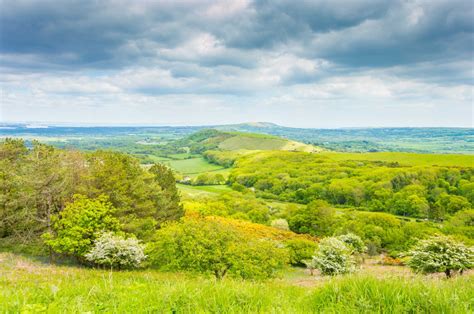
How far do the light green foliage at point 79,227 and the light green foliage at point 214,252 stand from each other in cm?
750

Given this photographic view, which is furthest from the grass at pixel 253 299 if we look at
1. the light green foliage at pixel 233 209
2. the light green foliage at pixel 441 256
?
the light green foliage at pixel 233 209

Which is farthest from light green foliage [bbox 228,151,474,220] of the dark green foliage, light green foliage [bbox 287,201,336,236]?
the dark green foliage

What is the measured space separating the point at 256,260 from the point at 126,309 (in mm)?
26843

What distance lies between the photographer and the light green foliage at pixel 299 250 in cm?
5447

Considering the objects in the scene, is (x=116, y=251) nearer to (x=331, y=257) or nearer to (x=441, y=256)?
(x=331, y=257)

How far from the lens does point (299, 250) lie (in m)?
55.0

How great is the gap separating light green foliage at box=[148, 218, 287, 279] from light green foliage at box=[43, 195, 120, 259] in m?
7.50

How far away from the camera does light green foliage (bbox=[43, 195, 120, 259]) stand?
33688mm

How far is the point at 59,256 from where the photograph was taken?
4009 centimetres

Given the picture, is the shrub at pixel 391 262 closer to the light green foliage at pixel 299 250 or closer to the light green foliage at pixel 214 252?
the light green foliage at pixel 299 250

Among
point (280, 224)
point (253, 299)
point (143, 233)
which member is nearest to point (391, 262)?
point (280, 224)

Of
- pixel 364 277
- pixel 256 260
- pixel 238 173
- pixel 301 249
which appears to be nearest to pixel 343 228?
pixel 301 249

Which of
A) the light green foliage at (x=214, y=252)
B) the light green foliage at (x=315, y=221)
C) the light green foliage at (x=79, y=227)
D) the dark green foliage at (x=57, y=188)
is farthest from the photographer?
the light green foliage at (x=315, y=221)

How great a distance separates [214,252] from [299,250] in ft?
94.5
